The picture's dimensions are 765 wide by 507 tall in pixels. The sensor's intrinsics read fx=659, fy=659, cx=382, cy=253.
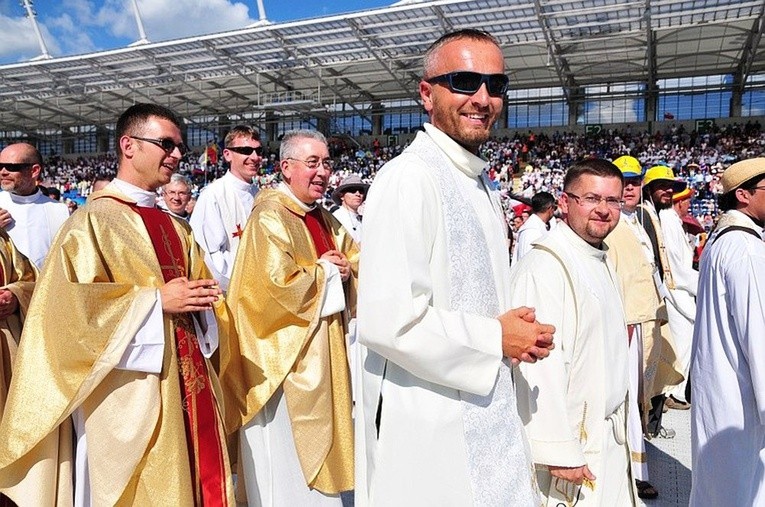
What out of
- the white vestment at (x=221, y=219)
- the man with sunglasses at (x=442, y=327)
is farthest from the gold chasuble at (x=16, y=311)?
the man with sunglasses at (x=442, y=327)

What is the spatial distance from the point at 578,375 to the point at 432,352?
1.05m

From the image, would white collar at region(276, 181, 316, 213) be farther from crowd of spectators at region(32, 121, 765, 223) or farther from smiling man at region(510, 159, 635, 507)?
crowd of spectators at region(32, 121, 765, 223)

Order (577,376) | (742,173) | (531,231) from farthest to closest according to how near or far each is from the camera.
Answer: (531,231) → (742,173) → (577,376)

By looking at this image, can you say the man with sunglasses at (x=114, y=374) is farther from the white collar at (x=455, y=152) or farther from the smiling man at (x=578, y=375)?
the smiling man at (x=578, y=375)

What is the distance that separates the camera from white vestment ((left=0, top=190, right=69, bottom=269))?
4.42m

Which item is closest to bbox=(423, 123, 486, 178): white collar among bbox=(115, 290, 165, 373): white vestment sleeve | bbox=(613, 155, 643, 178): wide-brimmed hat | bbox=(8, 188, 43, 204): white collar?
bbox=(115, 290, 165, 373): white vestment sleeve

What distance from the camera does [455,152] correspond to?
6.09ft

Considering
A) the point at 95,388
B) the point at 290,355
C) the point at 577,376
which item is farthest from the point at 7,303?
the point at 577,376

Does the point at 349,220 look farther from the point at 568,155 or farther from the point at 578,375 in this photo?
the point at 568,155

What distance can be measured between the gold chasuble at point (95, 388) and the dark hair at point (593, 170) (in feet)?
5.83

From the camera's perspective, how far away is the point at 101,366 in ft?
7.80

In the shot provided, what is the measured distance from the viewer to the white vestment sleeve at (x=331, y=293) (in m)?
3.20

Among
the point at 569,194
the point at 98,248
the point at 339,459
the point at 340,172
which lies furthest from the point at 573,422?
the point at 340,172

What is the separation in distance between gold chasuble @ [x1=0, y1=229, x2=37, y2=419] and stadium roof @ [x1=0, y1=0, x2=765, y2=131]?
19494 mm
